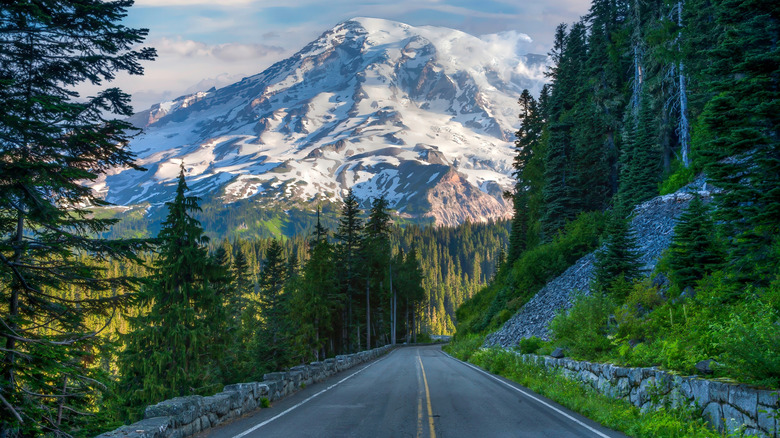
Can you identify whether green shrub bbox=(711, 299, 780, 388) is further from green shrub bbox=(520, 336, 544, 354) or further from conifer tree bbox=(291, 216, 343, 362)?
conifer tree bbox=(291, 216, 343, 362)

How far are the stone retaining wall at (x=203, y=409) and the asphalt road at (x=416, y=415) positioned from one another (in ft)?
0.93

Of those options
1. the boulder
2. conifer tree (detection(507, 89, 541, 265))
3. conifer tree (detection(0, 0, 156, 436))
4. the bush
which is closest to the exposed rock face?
the bush

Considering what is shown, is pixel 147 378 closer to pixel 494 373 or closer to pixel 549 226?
pixel 494 373

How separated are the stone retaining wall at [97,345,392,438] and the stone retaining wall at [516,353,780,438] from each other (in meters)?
9.17

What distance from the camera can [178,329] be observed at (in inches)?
874

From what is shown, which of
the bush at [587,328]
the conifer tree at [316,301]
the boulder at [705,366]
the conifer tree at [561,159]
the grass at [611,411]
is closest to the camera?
the grass at [611,411]

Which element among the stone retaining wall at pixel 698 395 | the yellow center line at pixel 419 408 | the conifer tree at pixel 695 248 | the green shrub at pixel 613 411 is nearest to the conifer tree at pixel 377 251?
the yellow center line at pixel 419 408

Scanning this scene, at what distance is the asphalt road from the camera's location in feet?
30.7

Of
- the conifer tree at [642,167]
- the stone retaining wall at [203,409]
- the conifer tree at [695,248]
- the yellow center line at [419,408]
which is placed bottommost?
the yellow center line at [419,408]

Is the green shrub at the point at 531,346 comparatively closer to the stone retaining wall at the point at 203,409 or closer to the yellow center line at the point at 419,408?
the yellow center line at the point at 419,408

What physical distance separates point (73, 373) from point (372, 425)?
5758 mm

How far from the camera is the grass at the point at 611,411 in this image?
8.46m

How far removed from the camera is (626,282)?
62.3 ft

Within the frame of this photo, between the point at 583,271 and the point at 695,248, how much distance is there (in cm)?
1463
